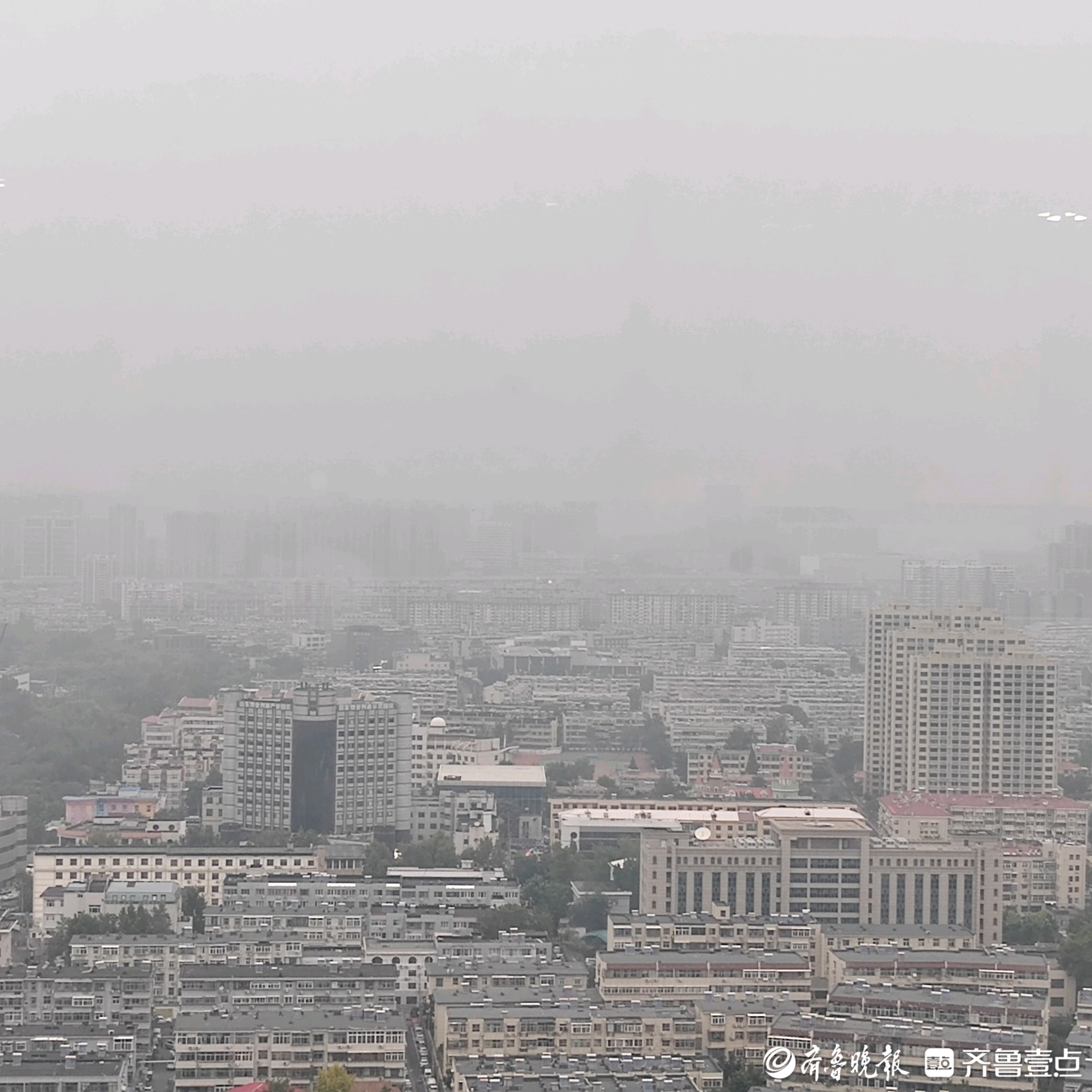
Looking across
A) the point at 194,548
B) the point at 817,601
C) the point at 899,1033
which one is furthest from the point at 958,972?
the point at 194,548

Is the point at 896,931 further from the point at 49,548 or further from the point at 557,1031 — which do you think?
the point at 49,548

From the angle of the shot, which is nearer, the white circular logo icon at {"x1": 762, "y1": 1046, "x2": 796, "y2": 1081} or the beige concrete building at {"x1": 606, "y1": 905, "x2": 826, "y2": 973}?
the white circular logo icon at {"x1": 762, "y1": 1046, "x2": 796, "y2": 1081}

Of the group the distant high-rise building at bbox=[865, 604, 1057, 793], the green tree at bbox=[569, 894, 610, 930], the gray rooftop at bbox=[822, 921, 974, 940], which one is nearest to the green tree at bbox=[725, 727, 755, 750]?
the distant high-rise building at bbox=[865, 604, 1057, 793]

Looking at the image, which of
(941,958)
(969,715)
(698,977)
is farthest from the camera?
(969,715)

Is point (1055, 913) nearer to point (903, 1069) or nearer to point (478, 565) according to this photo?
point (903, 1069)

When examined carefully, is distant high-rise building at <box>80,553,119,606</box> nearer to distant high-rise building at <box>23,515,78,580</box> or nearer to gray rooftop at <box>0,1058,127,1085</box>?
distant high-rise building at <box>23,515,78,580</box>

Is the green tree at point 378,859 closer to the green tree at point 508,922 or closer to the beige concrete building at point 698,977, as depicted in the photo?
the green tree at point 508,922
